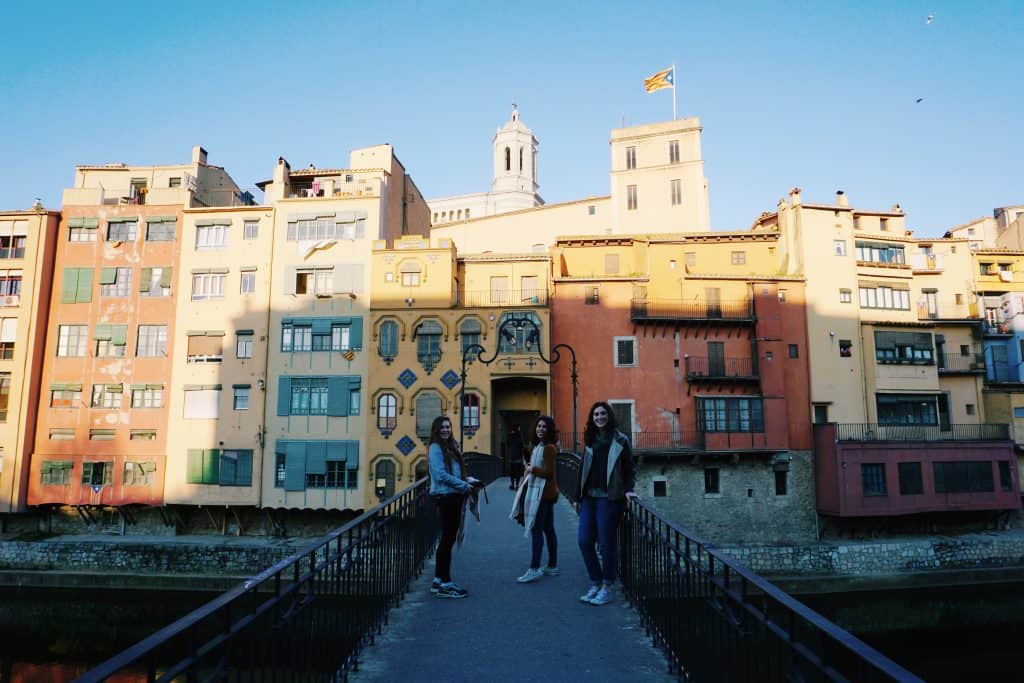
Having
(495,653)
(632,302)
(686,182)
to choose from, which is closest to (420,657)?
(495,653)

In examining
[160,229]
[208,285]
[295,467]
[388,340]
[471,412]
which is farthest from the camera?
[160,229]

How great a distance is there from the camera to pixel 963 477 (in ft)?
115

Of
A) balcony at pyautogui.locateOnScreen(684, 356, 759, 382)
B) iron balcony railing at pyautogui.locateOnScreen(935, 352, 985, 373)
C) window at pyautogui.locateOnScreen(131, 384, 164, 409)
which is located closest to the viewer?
window at pyautogui.locateOnScreen(131, 384, 164, 409)

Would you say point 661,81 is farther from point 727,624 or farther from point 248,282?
point 727,624

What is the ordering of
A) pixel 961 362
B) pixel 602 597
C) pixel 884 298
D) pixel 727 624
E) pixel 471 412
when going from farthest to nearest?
pixel 961 362 < pixel 884 298 < pixel 471 412 < pixel 602 597 < pixel 727 624

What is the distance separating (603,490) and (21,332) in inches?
1539

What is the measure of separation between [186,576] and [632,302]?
82.5 feet

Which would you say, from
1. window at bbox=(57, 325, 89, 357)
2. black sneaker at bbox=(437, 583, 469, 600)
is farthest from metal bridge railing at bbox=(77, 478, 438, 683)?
window at bbox=(57, 325, 89, 357)

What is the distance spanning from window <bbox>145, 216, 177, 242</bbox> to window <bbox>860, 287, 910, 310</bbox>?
37928mm

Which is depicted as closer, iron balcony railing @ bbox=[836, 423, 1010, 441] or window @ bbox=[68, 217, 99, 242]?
iron balcony railing @ bbox=[836, 423, 1010, 441]

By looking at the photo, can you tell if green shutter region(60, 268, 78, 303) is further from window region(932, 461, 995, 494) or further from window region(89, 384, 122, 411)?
window region(932, 461, 995, 494)

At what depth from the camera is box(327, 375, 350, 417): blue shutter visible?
34.7 m

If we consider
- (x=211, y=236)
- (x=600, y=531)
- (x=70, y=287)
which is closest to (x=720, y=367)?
(x=211, y=236)

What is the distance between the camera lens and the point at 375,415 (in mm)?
34438
